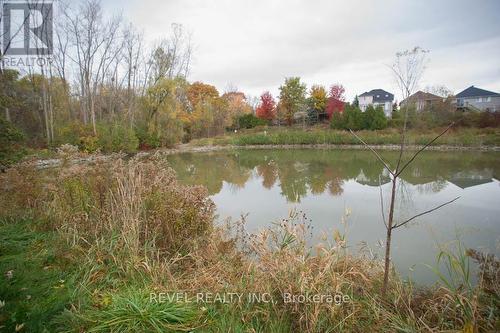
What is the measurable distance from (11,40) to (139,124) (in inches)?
341

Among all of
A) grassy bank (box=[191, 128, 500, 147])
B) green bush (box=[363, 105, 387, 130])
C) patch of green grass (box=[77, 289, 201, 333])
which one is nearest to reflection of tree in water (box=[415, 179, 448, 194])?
patch of green grass (box=[77, 289, 201, 333])

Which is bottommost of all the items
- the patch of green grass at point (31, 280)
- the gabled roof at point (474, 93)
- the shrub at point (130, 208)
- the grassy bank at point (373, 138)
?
the patch of green grass at point (31, 280)

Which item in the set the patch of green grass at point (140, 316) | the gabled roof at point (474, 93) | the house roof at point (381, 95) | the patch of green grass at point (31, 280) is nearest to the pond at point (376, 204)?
the patch of green grass at point (140, 316)

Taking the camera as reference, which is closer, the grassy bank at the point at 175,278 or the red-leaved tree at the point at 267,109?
the grassy bank at the point at 175,278

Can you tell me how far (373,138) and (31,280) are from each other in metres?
24.1

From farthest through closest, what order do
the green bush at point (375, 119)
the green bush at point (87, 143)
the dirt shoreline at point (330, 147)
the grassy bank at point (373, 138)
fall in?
the green bush at point (375, 119) → the grassy bank at point (373, 138) → the dirt shoreline at point (330, 147) → the green bush at point (87, 143)

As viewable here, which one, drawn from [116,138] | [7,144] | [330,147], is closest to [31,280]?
[7,144]

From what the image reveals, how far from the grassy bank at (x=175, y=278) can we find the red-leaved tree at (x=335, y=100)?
98.3ft

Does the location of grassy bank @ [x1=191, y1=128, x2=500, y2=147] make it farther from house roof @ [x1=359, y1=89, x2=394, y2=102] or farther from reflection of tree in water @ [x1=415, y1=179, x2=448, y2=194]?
house roof @ [x1=359, y1=89, x2=394, y2=102]

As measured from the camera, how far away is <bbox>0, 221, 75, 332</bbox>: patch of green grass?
1.82m

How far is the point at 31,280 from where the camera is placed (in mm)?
2303

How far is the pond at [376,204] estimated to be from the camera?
3972 mm

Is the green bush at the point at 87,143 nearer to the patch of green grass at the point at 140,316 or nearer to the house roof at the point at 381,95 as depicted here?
the patch of green grass at the point at 140,316

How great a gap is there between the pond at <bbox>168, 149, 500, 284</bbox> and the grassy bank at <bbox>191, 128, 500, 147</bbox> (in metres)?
10.1
